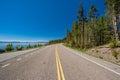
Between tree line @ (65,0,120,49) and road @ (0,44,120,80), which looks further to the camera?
tree line @ (65,0,120,49)

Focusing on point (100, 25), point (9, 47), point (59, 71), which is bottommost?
point (59, 71)

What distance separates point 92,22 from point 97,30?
267 inches

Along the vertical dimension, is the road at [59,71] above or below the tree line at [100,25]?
below

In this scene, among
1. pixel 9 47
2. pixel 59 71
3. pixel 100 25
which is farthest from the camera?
pixel 100 25

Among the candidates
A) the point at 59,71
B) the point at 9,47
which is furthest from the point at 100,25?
the point at 59,71

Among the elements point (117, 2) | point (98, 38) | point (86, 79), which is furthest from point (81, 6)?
point (86, 79)

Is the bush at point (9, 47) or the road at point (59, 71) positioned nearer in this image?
the road at point (59, 71)

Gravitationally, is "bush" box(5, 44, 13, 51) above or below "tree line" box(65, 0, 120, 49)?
below

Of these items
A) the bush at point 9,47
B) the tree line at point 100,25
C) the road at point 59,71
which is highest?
the tree line at point 100,25

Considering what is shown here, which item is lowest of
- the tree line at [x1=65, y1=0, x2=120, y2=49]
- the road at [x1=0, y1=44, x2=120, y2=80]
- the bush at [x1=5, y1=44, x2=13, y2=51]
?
the road at [x1=0, y1=44, x2=120, y2=80]

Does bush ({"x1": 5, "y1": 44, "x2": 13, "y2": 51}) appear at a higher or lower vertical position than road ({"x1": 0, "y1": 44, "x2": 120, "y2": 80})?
higher

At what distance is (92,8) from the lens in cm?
4688

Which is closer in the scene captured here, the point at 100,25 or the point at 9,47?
the point at 9,47

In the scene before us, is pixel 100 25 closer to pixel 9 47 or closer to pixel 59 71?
pixel 9 47
